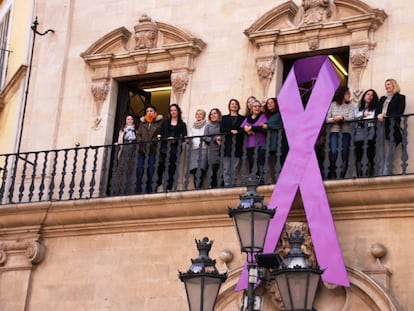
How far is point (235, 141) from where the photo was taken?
16.6 meters

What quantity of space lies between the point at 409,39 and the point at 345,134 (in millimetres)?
1637

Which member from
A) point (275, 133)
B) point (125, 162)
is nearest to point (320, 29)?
point (275, 133)

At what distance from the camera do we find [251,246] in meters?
11.9

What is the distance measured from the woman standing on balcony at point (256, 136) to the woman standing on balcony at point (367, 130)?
4.32ft

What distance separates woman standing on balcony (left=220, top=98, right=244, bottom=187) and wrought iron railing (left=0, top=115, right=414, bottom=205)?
2 centimetres

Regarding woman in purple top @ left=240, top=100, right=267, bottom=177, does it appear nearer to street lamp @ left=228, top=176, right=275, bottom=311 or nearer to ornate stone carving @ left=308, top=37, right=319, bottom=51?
ornate stone carving @ left=308, top=37, right=319, bottom=51

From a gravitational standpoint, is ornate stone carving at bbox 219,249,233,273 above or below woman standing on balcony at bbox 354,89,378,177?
below

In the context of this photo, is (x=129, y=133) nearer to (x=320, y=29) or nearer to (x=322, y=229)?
(x=320, y=29)

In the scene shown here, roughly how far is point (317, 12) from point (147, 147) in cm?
306

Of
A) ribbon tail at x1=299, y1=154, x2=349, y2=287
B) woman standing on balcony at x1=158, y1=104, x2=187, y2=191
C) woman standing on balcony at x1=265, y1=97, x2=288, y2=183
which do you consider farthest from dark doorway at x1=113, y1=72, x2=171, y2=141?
ribbon tail at x1=299, y1=154, x2=349, y2=287

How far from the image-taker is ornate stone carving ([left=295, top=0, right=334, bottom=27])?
17172 mm

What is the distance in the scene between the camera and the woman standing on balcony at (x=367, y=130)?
15.7 metres

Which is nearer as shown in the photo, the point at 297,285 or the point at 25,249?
the point at 297,285

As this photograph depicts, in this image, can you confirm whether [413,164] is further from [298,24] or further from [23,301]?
[23,301]
